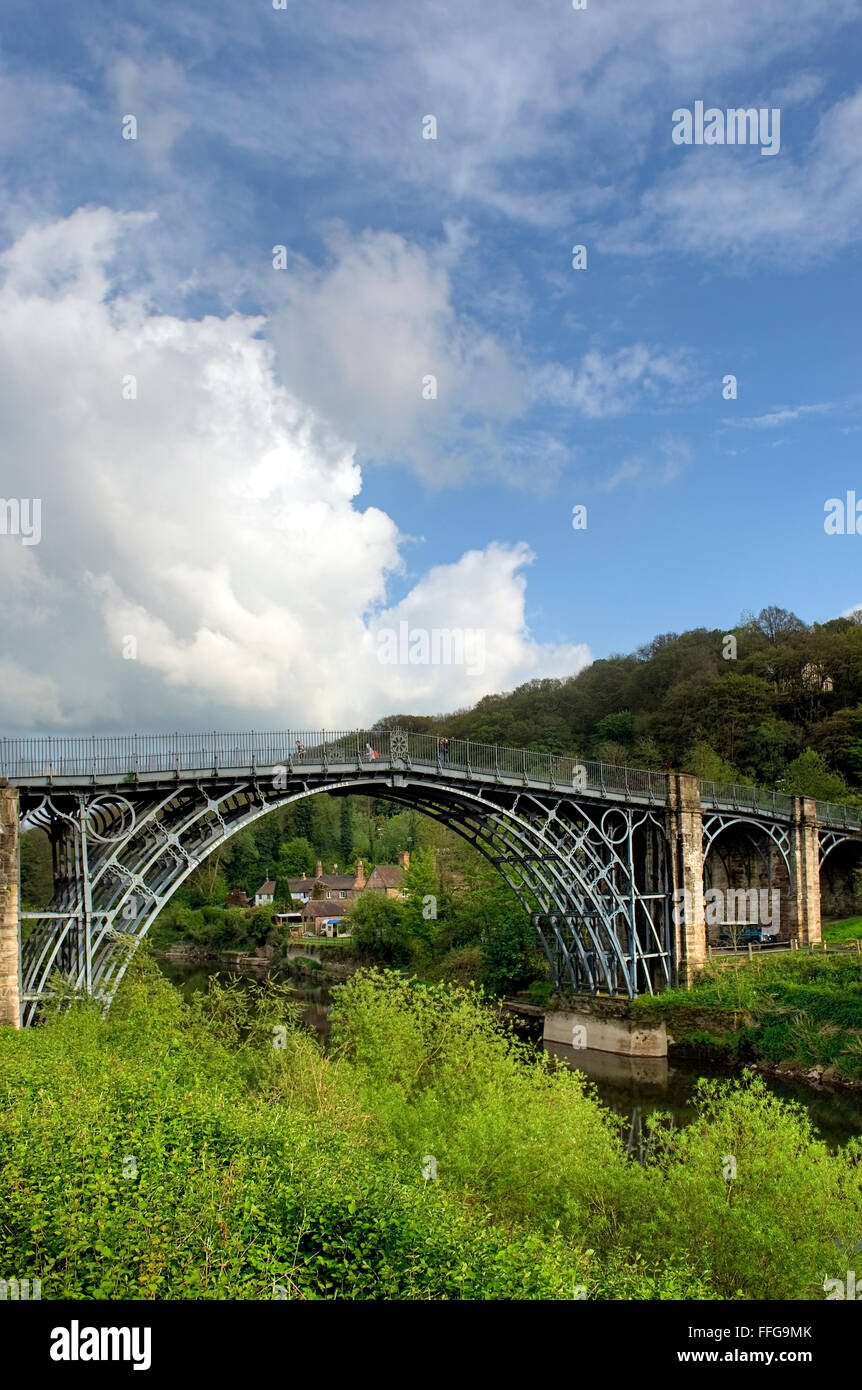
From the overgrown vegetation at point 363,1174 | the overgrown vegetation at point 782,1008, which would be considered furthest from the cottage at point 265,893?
the overgrown vegetation at point 363,1174

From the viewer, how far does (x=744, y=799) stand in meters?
44.3

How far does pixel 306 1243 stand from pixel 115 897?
612 inches

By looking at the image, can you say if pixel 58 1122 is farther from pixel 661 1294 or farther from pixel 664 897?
pixel 664 897

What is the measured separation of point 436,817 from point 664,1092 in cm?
1182

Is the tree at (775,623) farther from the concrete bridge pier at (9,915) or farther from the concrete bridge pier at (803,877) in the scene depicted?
the concrete bridge pier at (9,915)

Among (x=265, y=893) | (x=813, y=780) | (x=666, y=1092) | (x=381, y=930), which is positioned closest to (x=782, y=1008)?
(x=666, y=1092)

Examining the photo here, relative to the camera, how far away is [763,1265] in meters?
12.1

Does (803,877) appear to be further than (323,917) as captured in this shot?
No

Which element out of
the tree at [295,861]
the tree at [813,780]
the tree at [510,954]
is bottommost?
the tree at [510,954]

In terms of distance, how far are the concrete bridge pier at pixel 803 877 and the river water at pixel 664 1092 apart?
13.7 meters

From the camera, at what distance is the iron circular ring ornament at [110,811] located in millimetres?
22641

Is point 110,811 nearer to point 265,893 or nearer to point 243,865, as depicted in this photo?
point 265,893

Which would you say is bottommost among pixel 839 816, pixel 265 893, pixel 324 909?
pixel 324 909

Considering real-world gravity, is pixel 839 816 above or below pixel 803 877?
above
